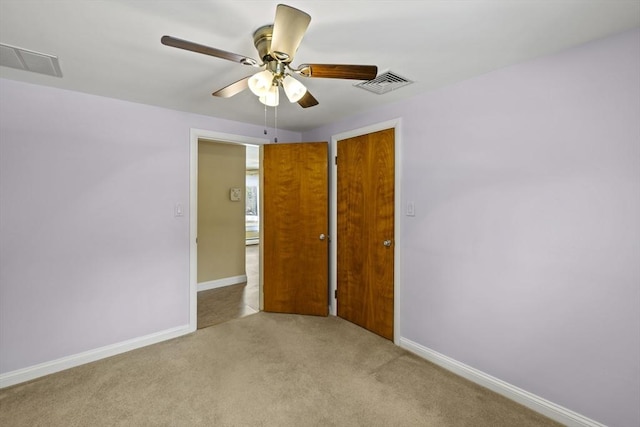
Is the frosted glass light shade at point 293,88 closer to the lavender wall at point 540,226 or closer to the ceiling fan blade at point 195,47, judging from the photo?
the ceiling fan blade at point 195,47

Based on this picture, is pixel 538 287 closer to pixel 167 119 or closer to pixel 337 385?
pixel 337 385

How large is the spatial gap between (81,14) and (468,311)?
121 inches

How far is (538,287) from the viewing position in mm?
1836

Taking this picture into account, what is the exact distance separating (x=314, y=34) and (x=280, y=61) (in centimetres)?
31

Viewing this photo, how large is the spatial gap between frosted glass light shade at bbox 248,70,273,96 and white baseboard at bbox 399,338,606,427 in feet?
8.00

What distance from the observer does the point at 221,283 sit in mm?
4539

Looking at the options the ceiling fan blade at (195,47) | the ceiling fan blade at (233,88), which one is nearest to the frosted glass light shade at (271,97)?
the ceiling fan blade at (233,88)

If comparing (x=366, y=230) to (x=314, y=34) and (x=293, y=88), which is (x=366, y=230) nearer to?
(x=293, y=88)

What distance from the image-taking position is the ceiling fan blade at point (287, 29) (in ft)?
3.54

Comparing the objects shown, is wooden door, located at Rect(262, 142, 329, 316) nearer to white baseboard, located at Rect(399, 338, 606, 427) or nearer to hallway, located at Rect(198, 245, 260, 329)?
hallway, located at Rect(198, 245, 260, 329)

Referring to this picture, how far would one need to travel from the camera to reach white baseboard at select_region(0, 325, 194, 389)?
2123 mm

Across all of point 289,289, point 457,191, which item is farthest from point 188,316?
point 457,191

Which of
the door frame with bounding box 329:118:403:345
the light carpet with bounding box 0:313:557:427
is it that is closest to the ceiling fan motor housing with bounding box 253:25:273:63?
the door frame with bounding box 329:118:403:345

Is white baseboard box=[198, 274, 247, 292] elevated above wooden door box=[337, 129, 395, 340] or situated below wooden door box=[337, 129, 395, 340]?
below
